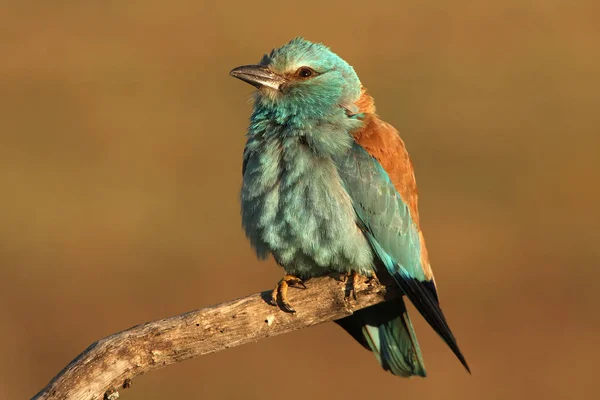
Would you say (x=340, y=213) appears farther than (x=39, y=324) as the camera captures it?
No

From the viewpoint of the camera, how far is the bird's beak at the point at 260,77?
5.92 meters

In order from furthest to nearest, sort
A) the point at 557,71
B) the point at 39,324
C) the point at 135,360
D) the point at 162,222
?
1. the point at 557,71
2. the point at 162,222
3. the point at 39,324
4. the point at 135,360

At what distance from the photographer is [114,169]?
12227mm

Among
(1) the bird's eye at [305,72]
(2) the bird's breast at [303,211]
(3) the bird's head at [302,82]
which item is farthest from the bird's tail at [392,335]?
(1) the bird's eye at [305,72]

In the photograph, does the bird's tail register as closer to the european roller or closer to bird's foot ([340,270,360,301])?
the european roller

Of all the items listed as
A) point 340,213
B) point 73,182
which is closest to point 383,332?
point 340,213

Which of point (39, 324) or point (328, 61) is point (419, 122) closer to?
point (39, 324)

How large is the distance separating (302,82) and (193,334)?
1700mm

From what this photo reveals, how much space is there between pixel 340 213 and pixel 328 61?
1.05 metres

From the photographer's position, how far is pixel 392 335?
596 cm

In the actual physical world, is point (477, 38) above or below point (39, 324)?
above

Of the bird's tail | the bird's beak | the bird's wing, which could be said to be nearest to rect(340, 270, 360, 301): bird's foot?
the bird's wing

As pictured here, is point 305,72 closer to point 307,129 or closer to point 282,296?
point 307,129

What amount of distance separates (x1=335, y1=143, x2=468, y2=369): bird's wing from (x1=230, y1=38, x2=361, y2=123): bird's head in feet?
1.24
